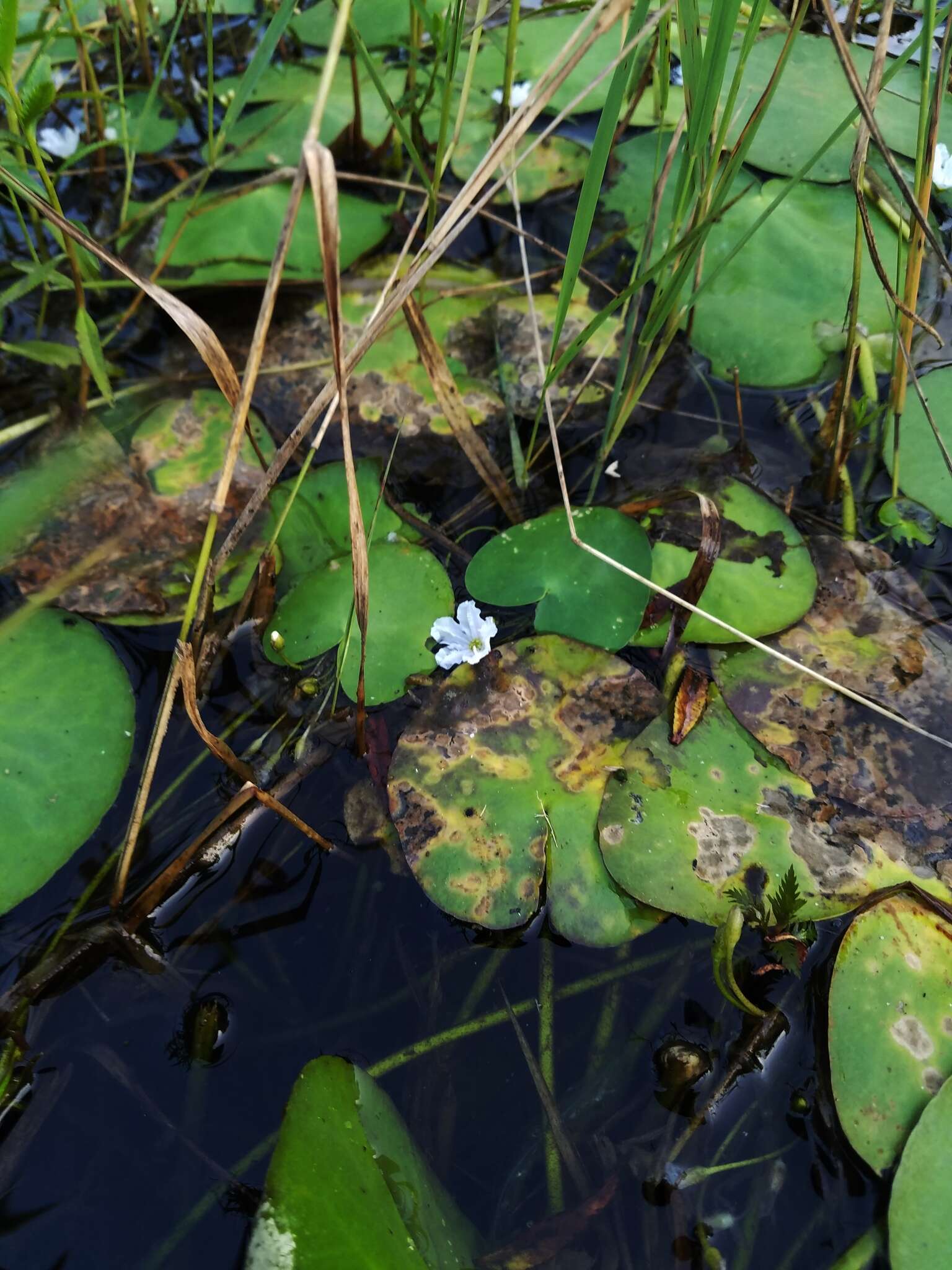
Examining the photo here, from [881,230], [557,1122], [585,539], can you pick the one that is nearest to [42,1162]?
[557,1122]

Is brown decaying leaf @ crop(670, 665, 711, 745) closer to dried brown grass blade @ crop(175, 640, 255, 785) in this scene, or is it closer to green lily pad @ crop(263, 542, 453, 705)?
green lily pad @ crop(263, 542, 453, 705)

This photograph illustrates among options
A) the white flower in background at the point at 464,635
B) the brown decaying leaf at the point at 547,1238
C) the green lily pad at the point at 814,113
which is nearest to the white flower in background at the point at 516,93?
the green lily pad at the point at 814,113

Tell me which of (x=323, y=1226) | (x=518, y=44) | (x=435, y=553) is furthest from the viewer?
(x=518, y=44)

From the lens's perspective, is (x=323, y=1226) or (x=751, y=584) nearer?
(x=323, y=1226)

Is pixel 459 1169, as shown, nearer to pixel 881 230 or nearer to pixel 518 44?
pixel 881 230

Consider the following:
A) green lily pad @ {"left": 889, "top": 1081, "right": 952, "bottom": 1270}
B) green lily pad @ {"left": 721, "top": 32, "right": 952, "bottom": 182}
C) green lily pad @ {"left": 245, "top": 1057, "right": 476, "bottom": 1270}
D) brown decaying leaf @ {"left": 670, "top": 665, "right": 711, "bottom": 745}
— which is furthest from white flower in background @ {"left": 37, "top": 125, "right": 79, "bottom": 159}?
green lily pad @ {"left": 889, "top": 1081, "right": 952, "bottom": 1270}

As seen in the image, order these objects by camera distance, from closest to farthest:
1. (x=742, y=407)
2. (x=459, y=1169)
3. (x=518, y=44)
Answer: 1. (x=459, y=1169)
2. (x=742, y=407)
3. (x=518, y=44)

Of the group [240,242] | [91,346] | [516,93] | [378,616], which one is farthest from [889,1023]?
[516,93]
